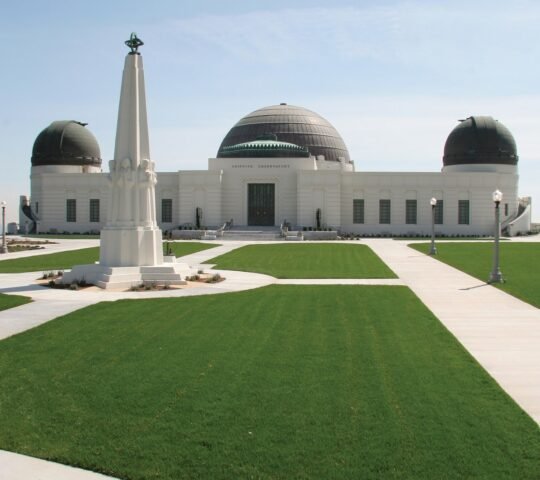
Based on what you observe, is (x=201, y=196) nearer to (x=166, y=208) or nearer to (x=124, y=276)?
(x=166, y=208)

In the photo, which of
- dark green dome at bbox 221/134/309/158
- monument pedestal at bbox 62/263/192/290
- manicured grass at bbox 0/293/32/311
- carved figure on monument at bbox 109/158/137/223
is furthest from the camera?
dark green dome at bbox 221/134/309/158

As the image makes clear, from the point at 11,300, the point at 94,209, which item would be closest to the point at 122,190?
the point at 11,300

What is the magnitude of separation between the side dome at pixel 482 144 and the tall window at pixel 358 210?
38.3 ft

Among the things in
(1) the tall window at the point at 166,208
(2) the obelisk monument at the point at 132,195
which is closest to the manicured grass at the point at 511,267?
(2) the obelisk monument at the point at 132,195

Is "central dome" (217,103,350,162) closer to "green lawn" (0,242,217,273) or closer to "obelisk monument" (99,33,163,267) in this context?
"green lawn" (0,242,217,273)

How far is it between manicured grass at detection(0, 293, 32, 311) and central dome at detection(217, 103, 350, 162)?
54820 millimetres

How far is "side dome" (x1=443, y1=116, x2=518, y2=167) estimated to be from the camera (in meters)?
64.4

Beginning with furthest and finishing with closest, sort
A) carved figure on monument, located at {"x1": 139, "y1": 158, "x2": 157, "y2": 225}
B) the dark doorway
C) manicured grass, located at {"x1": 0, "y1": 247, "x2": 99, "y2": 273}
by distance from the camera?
the dark doorway → manicured grass, located at {"x1": 0, "y1": 247, "x2": 99, "y2": 273} → carved figure on monument, located at {"x1": 139, "y1": 158, "x2": 157, "y2": 225}

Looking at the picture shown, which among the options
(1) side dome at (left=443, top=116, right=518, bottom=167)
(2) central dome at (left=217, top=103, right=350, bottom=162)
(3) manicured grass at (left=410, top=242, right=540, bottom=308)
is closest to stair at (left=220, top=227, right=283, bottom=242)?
(2) central dome at (left=217, top=103, right=350, bottom=162)

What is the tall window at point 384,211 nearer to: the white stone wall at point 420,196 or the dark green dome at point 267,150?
the white stone wall at point 420,196

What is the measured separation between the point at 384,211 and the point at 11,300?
48.6 meters

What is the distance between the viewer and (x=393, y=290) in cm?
1875

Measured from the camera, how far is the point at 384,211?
203ft

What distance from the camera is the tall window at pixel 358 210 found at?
61656 millimetres
